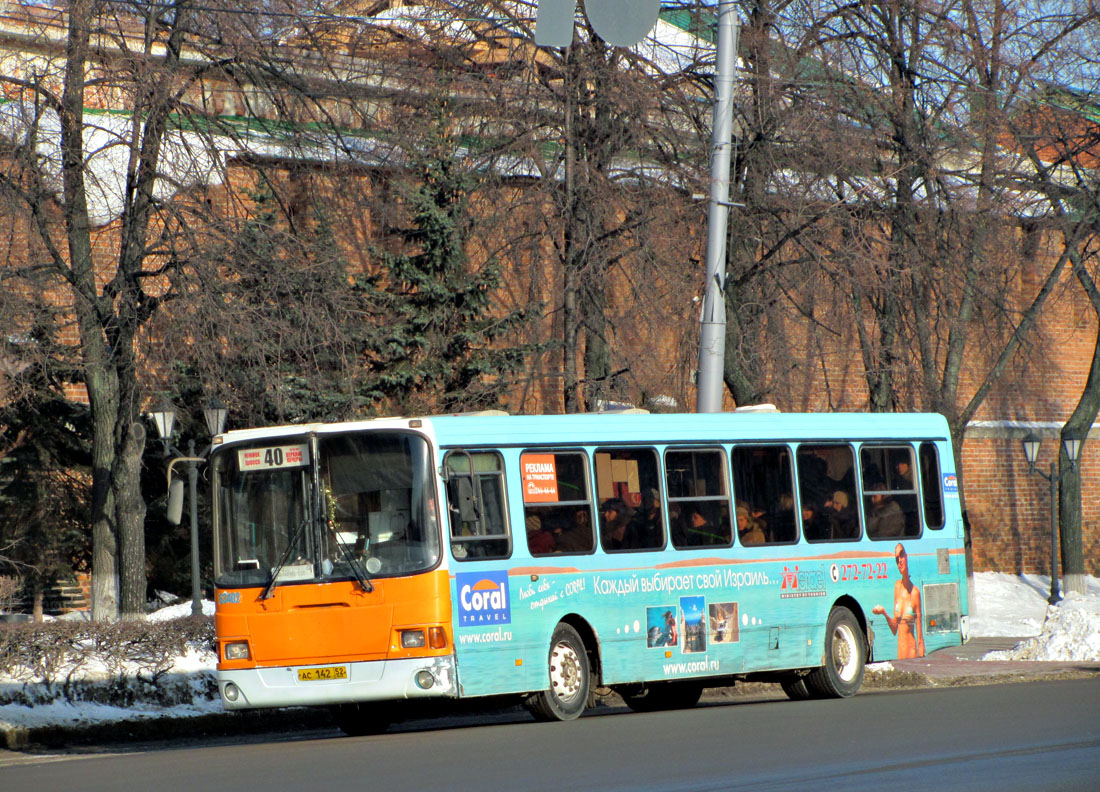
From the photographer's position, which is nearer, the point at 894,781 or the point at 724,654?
the point at 894,781

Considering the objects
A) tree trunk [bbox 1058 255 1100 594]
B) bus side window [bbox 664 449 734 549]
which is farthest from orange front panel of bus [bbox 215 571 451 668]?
tree trunk [bbox 1058 255 1100 594]

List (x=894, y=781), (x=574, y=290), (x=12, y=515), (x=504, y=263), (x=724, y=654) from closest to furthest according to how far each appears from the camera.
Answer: (x=894, y=781) → (x=724, y=654) → (x=574, y=290) → (x=504, y=263) → (x=12, y=515)

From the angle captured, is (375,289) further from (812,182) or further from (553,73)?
(812,182)

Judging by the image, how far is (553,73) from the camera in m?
20.5

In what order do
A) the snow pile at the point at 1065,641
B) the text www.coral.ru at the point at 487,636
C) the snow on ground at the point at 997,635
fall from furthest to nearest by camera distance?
the snow pile at the point at 1065,641, the snow on ground at the point at 997,635, the text www.coral.ru at the point at 487,636

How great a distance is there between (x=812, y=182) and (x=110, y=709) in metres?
10.8

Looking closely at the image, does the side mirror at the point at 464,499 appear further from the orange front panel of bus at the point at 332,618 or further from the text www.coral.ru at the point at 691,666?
the text www.coral.ru at the point at 691,666

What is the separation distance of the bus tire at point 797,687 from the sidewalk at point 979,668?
2487 mm

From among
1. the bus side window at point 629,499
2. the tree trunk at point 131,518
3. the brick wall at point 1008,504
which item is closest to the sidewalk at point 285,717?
the bus side window at point 629,499

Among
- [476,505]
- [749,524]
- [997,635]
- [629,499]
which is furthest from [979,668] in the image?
[476,505]

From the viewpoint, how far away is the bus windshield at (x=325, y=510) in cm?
1305

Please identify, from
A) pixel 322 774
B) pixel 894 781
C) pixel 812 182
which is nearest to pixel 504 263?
pixel 812 182

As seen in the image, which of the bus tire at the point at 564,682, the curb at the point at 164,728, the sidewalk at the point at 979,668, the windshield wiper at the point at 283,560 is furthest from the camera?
the sidewalk at the point at 979,668

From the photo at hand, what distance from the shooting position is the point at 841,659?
54.4ft
